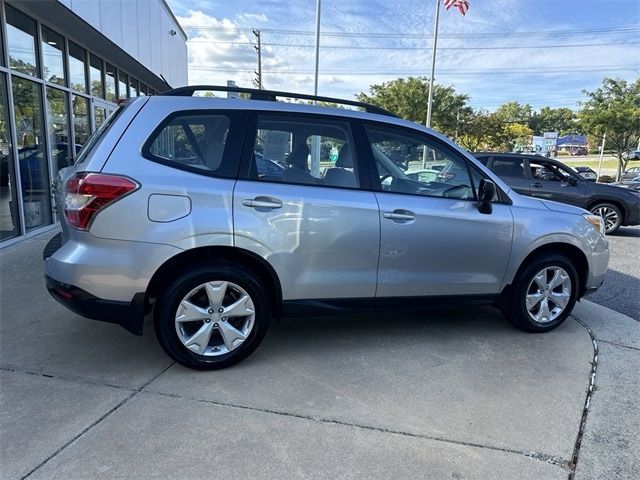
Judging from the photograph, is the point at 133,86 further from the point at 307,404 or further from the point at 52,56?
the point at 307,404

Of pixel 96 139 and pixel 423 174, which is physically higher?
pixel 96 139

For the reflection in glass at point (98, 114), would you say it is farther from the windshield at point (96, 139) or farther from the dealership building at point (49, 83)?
the windshield at point (96, 139)

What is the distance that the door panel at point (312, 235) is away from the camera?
3250mm

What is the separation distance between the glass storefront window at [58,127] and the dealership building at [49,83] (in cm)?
2

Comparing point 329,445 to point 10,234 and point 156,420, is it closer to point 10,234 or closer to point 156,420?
point 156,420

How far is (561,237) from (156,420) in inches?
138

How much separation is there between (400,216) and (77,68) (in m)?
8.82

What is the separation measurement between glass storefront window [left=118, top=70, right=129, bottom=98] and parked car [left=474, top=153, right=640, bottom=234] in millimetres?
9443

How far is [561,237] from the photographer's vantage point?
13.5 ft

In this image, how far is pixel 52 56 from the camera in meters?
8.49

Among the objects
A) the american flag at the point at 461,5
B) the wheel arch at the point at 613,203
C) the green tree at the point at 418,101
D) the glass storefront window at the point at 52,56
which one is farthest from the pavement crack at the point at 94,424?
the green tree at the point at 418,101

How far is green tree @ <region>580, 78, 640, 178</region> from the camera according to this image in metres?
23.0

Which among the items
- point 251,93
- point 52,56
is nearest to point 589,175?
point 52,56

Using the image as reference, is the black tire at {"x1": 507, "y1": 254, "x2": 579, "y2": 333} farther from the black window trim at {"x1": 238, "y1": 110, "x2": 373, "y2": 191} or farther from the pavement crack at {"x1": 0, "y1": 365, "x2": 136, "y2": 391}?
the pavement crack at {"x1": 0, "y1": 365, "x2": 136, "y2": 391}
